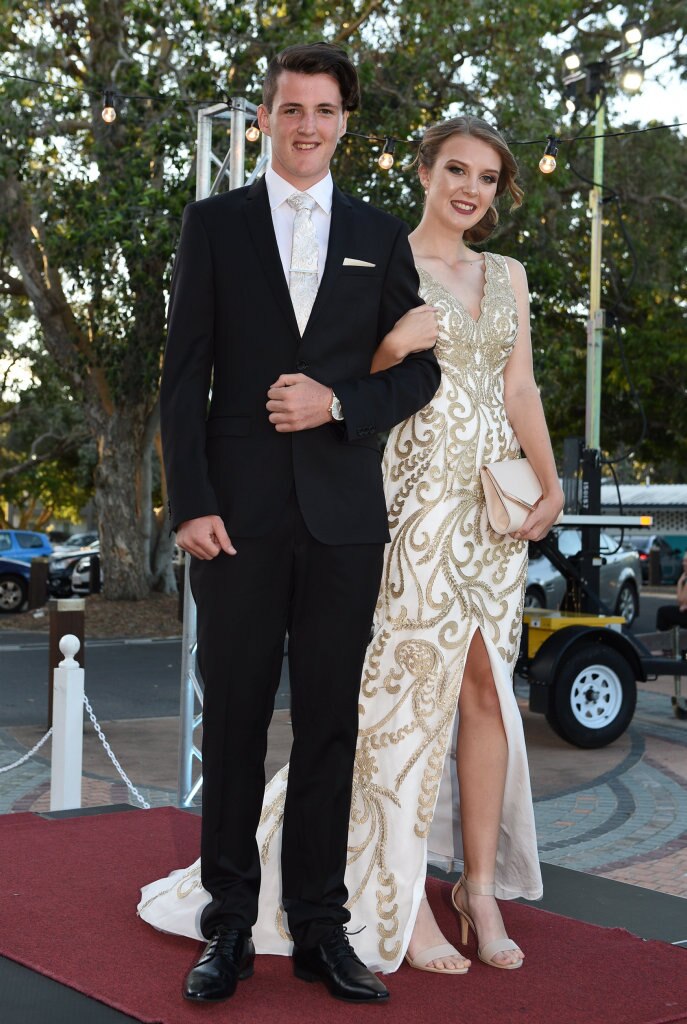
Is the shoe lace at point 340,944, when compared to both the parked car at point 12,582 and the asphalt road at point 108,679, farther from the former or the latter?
the parked car at point 12,582

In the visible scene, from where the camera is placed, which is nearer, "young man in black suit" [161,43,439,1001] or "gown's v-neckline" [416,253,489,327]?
"young man in black suit" [161,43,439,1001]

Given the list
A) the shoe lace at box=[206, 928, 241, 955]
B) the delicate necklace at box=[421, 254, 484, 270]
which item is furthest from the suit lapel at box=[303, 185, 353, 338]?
the shoe lace at box=[206, 928, 241, 955]

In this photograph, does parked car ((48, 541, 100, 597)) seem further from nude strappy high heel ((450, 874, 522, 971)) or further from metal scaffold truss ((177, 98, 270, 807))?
nude strappy high heel ((450, 874, 522, 971))

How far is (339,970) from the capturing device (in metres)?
2.99

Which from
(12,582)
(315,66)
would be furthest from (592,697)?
(12,582)

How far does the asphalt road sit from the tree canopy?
13.5 feet

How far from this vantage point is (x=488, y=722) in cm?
339

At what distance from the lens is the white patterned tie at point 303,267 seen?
3018 millimetres

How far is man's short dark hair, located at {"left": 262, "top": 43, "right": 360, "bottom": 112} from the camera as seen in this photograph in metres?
3.00

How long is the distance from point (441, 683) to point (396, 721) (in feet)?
0.51

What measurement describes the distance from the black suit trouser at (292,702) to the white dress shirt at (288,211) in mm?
663

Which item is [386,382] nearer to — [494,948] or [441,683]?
[441,683]

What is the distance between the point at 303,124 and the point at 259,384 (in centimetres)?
64

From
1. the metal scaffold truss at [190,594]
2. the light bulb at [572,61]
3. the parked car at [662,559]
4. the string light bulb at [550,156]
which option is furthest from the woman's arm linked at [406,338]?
the parked car at [662,559]
